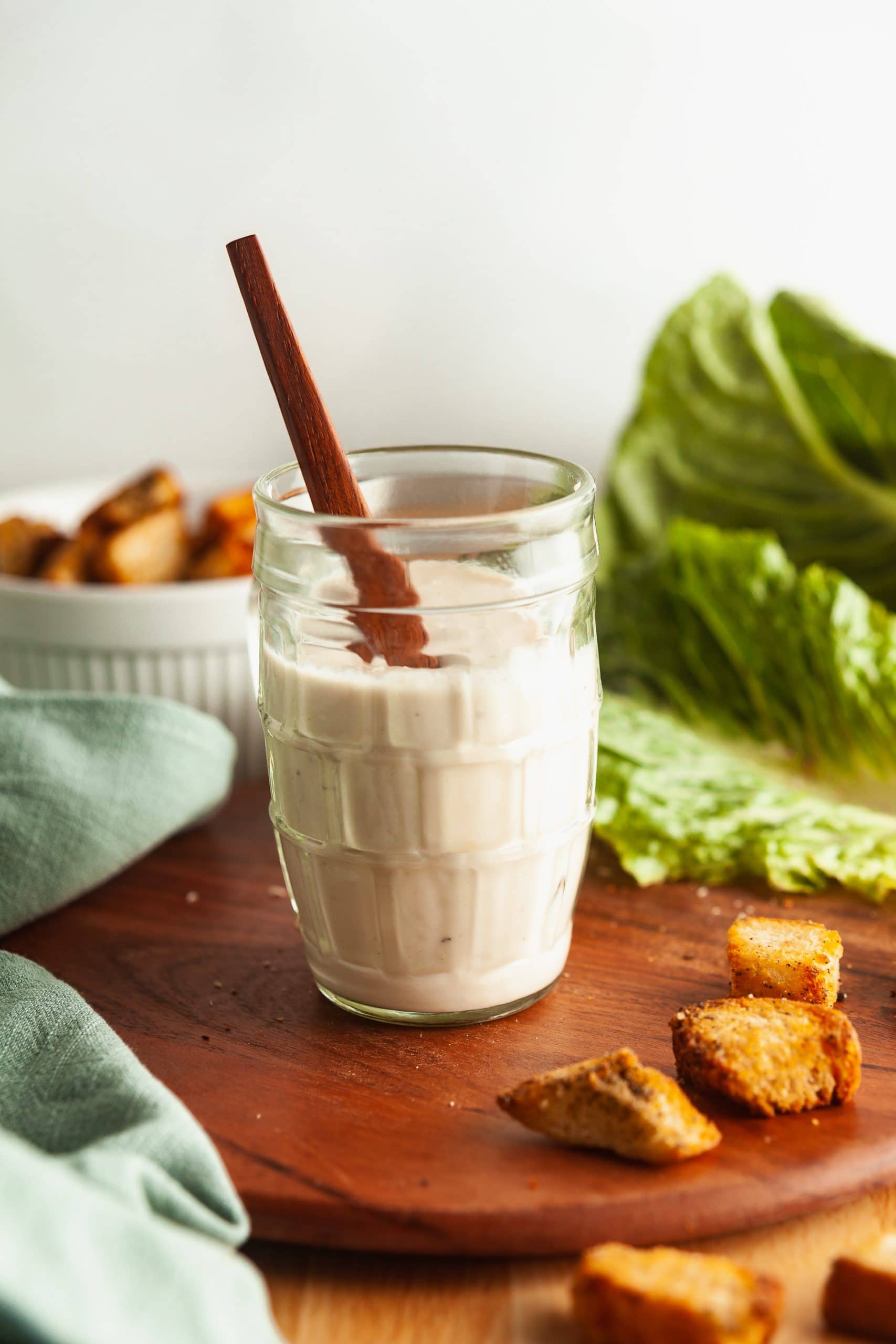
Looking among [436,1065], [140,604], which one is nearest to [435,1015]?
[436,1065]

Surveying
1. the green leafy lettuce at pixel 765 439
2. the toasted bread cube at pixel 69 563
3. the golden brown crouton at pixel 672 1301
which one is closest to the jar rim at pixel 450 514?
the golden brown crouton at pixel 672 1301

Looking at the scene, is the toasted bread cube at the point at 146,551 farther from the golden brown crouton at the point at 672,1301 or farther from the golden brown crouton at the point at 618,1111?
the golden brown crouton at the point at 672,1301

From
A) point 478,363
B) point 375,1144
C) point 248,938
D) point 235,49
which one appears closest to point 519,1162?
point 375,1144

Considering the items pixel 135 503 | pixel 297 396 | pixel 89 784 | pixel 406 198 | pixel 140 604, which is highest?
pixel 406 198

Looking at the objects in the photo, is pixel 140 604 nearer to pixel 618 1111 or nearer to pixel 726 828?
pixel 726 828

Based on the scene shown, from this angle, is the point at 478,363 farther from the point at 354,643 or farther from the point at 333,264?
the point at 354,643

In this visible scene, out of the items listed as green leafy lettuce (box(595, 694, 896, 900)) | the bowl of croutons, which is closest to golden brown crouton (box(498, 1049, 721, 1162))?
green leafy lettuce (box(595, 694, 896, 900))
